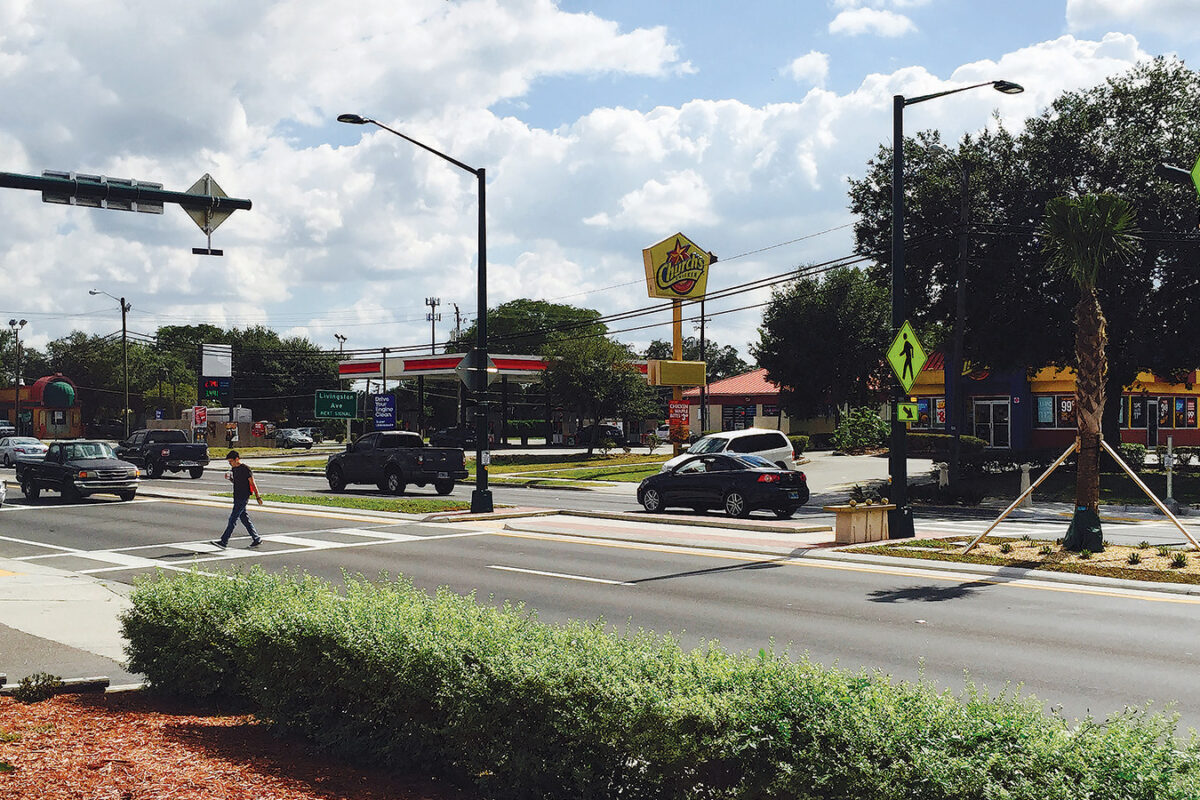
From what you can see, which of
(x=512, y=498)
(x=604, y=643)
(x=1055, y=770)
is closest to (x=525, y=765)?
Result: (x=604, y=643)

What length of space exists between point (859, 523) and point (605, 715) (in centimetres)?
1396

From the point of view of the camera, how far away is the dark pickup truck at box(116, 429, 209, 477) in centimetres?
4200

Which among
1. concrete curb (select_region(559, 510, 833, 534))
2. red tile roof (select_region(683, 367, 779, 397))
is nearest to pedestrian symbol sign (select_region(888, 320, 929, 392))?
concrete curb (select_region(559, 510, 833, 534))

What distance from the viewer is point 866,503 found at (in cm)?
1870

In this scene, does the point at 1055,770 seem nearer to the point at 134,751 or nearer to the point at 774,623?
the point at 134,751

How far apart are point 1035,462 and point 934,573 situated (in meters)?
23.8

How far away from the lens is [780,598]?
1309 cm

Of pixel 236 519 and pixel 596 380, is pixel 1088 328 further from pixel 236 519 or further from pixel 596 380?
pixel 596 380

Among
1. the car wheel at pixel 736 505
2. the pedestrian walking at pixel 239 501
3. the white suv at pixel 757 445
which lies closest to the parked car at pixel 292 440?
the white suv at pixel 757 445

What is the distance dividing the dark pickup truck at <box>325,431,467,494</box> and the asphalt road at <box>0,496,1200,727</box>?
9.46 meters

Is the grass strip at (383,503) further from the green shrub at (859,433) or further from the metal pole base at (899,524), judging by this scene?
the green shrub at (859,433)

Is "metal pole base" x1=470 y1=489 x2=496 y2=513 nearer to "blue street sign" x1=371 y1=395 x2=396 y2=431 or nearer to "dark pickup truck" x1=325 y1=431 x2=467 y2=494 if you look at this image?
"dark pickup truck" x1=325 y1=431 x2=467 y2=494

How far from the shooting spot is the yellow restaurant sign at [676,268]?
52.2 m

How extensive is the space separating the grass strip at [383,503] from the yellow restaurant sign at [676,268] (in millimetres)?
25836
